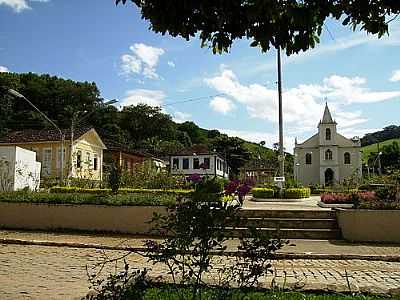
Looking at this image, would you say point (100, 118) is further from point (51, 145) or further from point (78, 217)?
point (78, 217)

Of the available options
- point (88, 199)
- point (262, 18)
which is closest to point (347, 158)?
point (88, 199)

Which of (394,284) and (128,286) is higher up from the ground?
(128,286)

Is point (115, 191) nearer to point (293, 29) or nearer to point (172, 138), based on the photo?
point (293, 29)

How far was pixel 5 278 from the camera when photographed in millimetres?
7219

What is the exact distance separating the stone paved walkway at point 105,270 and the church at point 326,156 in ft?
201

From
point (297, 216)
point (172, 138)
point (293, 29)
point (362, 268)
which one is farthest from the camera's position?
point (172, 138)

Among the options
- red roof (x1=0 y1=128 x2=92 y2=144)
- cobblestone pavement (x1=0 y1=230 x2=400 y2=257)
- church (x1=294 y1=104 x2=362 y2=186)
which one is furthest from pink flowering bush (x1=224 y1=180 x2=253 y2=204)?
church (x1=294 y1=104 x2=362 y2=186)

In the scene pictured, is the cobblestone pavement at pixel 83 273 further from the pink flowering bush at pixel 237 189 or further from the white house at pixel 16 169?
the white house at pixel 16 169

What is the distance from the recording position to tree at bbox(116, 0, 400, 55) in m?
3.72

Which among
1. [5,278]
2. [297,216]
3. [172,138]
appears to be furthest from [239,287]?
[172,138]

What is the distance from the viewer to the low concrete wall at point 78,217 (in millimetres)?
13133

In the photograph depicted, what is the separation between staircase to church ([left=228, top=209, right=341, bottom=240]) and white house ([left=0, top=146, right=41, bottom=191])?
10226 mm

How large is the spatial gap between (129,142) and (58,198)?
67.8m

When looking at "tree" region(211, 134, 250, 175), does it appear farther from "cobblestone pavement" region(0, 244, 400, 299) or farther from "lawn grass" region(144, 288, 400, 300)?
"lawn grass" region(144, 288, 400, 300)
